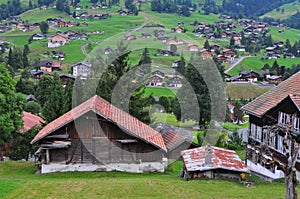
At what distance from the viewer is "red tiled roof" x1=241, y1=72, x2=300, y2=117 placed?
30672 millimetres

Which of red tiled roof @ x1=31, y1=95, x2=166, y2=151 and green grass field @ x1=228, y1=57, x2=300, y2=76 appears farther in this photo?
green grass field @ x1=228, y1=57, x2=300, y2=76

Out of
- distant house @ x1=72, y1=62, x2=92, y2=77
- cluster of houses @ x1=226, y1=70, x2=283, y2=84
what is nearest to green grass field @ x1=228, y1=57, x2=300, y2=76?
cluster of houses @ x1=226, y1=70, x2=283, y2=84

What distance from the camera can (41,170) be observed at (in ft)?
96.7

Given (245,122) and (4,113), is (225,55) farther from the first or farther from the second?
(4,113)

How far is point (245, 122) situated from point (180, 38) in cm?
8506

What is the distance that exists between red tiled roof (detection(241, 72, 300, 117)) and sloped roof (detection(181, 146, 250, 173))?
4.27 meters

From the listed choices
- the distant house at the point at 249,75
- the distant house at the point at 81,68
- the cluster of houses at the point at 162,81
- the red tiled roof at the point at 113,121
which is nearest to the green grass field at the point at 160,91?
the cluster of houses at the point at 162,81

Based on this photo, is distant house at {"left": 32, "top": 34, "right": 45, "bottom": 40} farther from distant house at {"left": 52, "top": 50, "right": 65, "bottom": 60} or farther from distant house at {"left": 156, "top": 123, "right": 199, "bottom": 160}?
distant house at {"left": 156, "top": 123, "right": 199, "bottom": 160}

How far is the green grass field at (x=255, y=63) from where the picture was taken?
141 meters

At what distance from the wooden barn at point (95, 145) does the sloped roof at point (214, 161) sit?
92.0 inches

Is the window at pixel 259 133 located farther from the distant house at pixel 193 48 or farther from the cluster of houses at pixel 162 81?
the distant house at pixel 193 48

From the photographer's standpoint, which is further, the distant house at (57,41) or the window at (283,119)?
the distant house at (57,41)

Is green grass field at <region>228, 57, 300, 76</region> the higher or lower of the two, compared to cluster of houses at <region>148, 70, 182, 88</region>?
lower

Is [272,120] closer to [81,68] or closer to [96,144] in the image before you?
[96,144]
